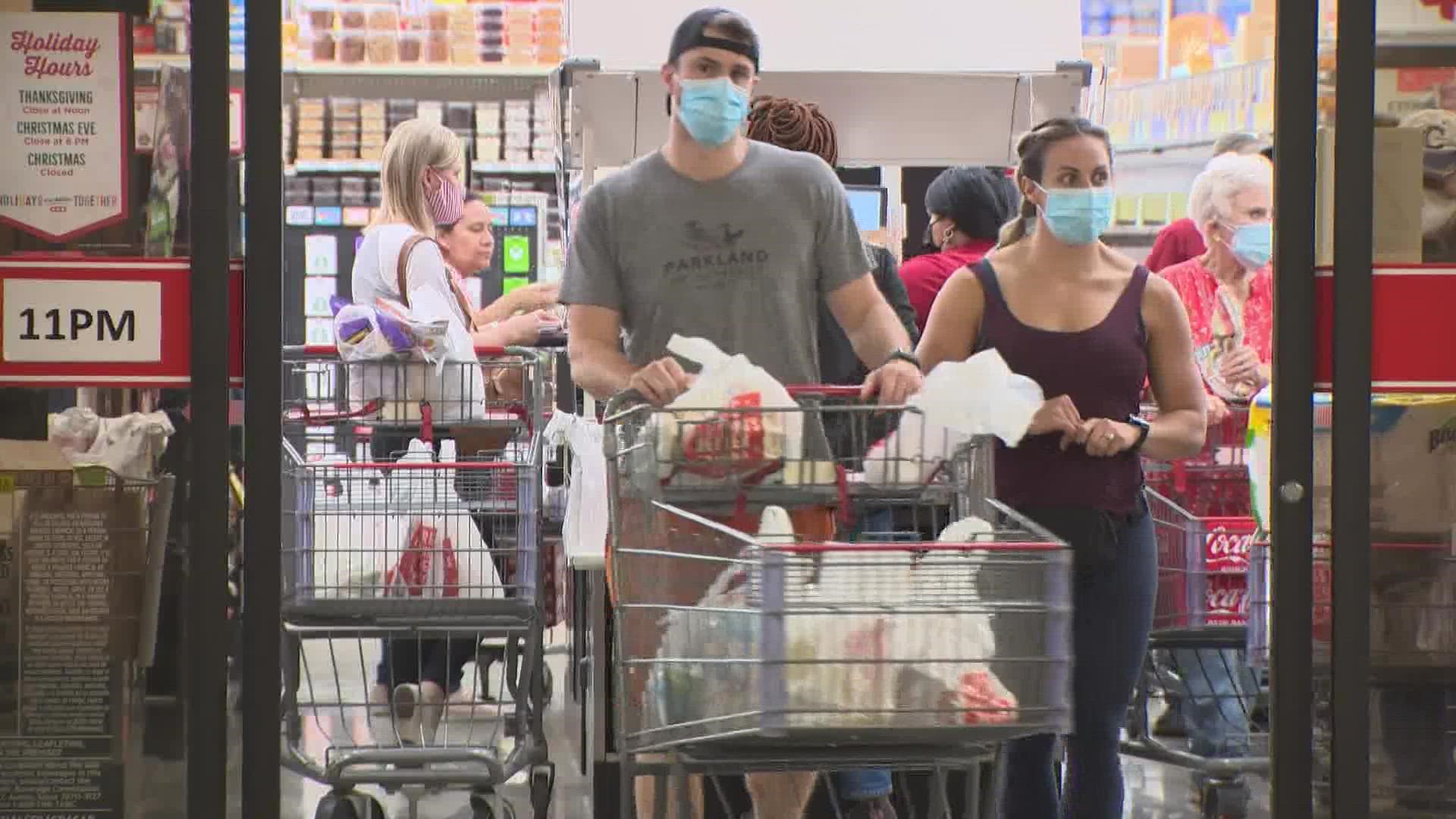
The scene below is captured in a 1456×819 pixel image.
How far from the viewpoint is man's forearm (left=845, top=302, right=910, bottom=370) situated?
3520 millimetres

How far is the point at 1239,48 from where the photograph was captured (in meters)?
7.24

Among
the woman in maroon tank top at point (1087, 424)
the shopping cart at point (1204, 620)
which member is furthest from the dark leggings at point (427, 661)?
the woman in maroon tank top at point (1087, 424)

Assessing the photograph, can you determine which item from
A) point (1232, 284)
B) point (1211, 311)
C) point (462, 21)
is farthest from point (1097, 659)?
point (462, 21)

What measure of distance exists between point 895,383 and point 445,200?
8.81 ft

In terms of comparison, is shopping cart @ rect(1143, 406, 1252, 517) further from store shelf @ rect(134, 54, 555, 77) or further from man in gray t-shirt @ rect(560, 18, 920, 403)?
store shelf @ rect(134, 54, 555, 77)

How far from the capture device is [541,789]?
458 centimetres

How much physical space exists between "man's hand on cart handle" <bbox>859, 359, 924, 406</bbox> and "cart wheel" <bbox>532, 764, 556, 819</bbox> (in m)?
1.89

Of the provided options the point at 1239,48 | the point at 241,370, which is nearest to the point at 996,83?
the point at 1239,48

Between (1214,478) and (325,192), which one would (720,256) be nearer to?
(1214,478)

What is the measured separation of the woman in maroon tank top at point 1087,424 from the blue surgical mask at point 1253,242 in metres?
1.71

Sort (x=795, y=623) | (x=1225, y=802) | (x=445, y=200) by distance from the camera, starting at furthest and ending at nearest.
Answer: (x=445, y=200), (x=1225, y=802), (x=795, y=623)

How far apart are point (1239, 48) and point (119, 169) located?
17.2 feet

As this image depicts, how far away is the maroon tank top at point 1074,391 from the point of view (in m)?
3.42

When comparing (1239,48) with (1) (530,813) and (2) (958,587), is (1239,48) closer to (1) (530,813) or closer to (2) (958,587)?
(1) (530,813)
